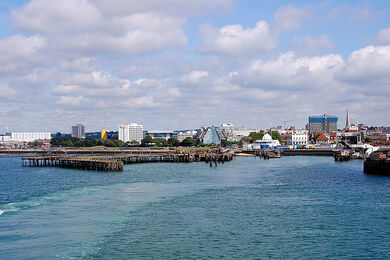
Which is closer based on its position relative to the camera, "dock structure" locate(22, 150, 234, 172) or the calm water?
the calm water

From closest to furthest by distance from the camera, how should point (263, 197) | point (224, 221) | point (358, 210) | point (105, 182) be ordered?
point (224, 221), point (358, 210), point (263, 197), point (105, 182)

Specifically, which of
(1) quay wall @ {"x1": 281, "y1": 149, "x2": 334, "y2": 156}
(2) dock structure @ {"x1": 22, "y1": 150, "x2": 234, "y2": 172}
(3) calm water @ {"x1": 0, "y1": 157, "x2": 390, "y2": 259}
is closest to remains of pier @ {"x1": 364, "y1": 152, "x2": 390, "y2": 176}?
(3) calm water @ {"x1": 0, "y1": 157, "x2": 390, "y2": 259}

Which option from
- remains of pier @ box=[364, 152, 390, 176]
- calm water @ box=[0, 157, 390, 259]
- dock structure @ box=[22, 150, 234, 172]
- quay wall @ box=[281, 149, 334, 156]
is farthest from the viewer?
quay wall @ box=[281, 149, 334, 156]

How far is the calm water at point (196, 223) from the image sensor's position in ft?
72.6

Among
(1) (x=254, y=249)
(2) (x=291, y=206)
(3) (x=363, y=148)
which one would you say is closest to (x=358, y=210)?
(2) (x=291, y=206)

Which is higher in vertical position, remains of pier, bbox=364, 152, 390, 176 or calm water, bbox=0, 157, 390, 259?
remains of pier, bbox=364, 152, 390, 176

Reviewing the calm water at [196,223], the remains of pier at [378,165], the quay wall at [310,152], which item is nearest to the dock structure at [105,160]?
the calm water at [196,223]

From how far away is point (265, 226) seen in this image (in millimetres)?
27219

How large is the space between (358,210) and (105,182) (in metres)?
32.9

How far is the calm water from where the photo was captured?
72.6 ft

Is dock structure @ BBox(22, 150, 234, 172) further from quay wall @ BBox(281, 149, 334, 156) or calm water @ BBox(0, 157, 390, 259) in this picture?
quay wall @ BBox(281, 149, 334, 156)

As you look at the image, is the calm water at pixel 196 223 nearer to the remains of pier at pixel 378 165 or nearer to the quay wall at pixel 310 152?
the remains of pier at pixel 378 165

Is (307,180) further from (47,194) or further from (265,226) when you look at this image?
(47,194)

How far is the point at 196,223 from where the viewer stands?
27969 mm
